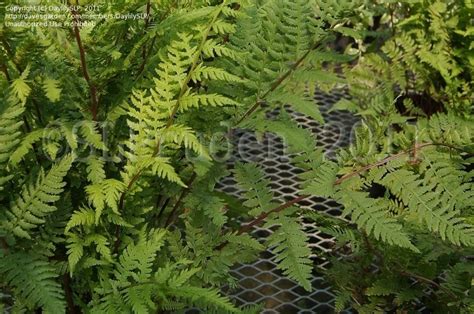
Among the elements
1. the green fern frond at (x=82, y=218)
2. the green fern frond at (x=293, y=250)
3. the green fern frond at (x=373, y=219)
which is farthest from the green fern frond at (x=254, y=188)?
the green fern frond at (x=82, y=218)

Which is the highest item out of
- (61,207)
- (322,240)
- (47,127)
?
(47,127)

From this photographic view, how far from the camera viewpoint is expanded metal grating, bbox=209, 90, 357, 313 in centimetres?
156

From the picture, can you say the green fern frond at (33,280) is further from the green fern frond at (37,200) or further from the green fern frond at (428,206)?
the green fern frond at (428,206)

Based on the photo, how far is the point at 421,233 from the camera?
4.19 ft

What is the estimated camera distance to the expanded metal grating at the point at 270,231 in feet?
5.10

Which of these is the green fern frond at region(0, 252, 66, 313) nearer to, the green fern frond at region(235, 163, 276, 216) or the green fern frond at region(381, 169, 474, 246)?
the green fern frond at region(235, 163, 276, 216)

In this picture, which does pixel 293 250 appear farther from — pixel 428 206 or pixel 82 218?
pixel 82 218

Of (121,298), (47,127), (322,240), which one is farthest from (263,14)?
(322,240)

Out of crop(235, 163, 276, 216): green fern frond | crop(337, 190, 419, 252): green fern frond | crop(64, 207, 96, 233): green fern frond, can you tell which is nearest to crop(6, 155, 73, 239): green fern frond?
crop(64, 207, 96, 233): green fern frond

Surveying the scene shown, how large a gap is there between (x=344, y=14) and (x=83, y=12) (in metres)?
0.43

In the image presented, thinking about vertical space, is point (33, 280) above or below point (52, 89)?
below

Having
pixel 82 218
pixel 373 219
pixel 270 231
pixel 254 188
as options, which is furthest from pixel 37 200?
pixel 270 231

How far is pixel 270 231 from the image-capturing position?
1614 mm

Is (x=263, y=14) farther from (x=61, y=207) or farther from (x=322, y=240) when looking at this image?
(x=322, y=240)
